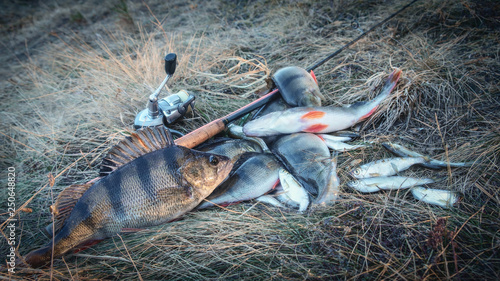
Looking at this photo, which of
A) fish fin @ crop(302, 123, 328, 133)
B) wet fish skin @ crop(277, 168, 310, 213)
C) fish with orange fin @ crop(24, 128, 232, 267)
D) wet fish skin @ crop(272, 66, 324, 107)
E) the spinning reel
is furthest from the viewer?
wet fish skin @ crop(272, 66, 324, 107)

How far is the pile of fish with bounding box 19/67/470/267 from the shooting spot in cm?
196

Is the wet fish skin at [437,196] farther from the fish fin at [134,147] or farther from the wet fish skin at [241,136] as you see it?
the fish fin at [134,147]

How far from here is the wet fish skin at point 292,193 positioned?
88.5 inches

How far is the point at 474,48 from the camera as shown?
3193 millimetres

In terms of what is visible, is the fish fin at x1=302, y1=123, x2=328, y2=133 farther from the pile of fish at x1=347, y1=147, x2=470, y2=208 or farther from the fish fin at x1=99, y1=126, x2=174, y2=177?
the fish fin at x1=99, y1=126, x2=174, y2=177

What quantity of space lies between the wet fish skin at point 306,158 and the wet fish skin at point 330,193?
0.12 ft

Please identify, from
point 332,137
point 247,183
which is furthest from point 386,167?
point 247,183

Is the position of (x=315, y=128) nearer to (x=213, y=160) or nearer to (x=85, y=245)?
(x=213, y=160)

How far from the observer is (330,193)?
2109mm

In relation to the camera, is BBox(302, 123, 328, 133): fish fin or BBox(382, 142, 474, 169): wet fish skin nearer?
BBox(382, 142, 474, 169): wet fish skin

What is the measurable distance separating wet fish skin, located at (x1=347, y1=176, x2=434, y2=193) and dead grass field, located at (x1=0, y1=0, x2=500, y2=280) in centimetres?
8

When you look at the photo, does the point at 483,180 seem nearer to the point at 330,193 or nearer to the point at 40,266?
the point at 330,193

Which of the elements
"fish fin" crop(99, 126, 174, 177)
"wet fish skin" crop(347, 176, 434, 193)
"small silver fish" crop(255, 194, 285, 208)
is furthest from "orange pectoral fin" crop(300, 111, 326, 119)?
"fish fin" crop(99, 126, 174, 177)

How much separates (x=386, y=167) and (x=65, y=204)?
251 centimetres
